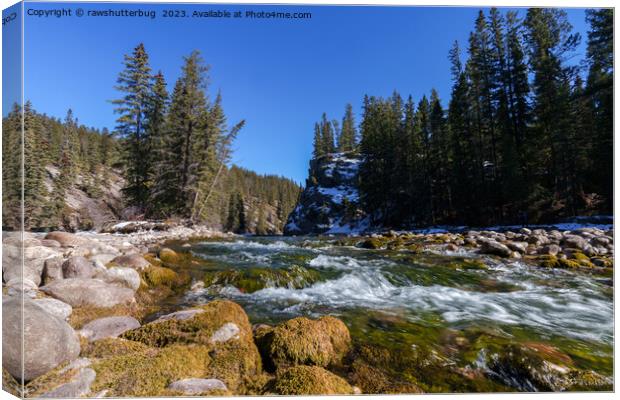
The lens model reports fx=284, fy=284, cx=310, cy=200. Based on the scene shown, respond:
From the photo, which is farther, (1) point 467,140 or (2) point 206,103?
(1) point 467,140

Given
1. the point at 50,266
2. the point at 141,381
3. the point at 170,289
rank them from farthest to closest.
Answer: the point at 170,289, the point at 50,266, the point at 141,381

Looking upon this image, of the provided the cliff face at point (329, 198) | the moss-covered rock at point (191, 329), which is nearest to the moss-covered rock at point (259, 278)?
the moss-covered rock at point (191, 329)

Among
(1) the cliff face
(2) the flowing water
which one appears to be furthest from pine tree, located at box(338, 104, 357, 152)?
(2) the flowing water

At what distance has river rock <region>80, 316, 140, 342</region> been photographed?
2.94 metres

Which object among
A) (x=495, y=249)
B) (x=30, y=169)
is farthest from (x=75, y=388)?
(x=495, y=249)

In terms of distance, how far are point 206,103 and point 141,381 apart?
24.8 meters

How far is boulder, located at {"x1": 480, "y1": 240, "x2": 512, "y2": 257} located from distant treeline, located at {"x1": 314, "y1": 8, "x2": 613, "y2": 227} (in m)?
2.47

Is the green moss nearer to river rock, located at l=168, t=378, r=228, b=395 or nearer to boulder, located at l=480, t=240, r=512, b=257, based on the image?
river rock, located at l=168, t=378, r=228, b=395

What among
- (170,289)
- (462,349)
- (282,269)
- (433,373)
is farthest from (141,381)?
(282,269)

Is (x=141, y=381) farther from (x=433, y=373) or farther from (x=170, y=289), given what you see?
(x=170, y=289)

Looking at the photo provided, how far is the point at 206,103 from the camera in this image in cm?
2375

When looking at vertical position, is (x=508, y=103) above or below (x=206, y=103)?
below

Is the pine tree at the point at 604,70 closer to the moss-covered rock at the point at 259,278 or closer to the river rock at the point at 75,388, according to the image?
the moss-covered rock at the point at 259,278

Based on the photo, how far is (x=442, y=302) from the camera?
520 cm
